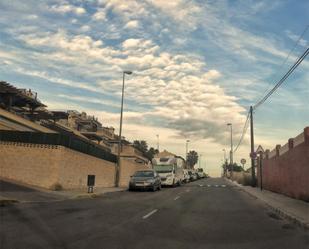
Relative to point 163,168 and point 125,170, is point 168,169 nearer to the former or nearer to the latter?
point 163,168

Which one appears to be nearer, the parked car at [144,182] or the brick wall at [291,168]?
the brick wall at [291,168]

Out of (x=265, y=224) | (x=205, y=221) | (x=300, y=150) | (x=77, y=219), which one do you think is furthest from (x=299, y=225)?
(x=300, y=150)

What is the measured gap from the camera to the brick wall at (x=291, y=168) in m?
22.8

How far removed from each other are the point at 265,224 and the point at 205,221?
1831 millimetres

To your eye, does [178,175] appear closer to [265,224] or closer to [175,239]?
[265,224]

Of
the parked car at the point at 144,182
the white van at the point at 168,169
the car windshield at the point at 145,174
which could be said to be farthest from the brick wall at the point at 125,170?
the parked car at the point at 144,182

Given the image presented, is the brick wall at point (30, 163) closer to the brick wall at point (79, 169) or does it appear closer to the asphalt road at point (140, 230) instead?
the brick wall at point (79, 169)

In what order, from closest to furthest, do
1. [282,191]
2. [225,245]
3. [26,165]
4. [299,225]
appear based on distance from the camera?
[225,245]
[299,225]
[26,165]
[282,191]

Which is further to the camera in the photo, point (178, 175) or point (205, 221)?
point (178, 175)

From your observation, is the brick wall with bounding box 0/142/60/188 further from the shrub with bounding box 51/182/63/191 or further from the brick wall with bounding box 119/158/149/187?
the brick wall with bounding box 119/158/149/187

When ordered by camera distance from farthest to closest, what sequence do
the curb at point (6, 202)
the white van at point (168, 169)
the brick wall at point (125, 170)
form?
the brick wall at point (125, 170) → the white van at point (168, 169) → the curb at point (6, 202)

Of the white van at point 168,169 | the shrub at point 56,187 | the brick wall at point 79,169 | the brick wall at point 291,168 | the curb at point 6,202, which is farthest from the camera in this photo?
the white van at point 168,169

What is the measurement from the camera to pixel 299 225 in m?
13.2

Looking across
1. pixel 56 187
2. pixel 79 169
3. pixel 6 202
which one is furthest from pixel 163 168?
pixel 6 202
